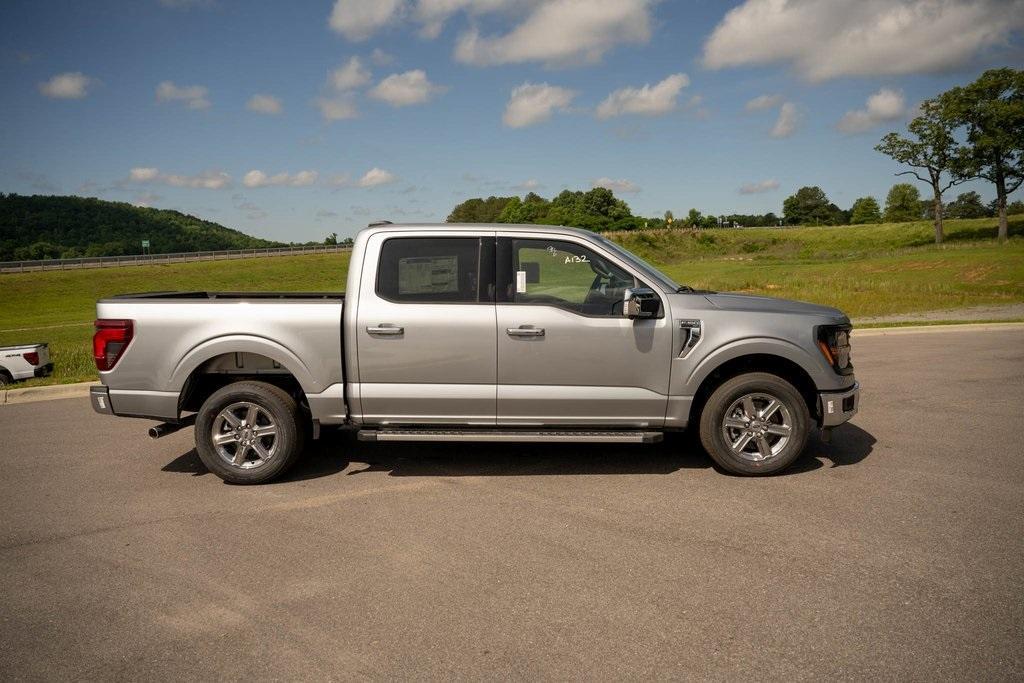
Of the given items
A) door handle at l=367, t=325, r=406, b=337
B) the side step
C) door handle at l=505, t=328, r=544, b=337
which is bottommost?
the side step

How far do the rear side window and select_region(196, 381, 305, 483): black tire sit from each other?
1191 millimetres

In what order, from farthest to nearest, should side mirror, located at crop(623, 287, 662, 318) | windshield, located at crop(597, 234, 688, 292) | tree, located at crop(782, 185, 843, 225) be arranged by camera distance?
tree, located at crop(782, 185, 843, 225)
windshield, located at crop(597, 234, 688, 292)
side mirror, located at crop(623, 287, 662, 318)

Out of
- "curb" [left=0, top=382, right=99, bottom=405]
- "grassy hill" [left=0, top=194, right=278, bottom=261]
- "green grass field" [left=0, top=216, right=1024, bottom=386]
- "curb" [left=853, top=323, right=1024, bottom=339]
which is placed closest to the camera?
"curb" [left=0, top=382, right=99, bottom=405]

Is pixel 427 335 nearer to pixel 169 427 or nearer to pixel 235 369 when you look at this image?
pixel 235 369

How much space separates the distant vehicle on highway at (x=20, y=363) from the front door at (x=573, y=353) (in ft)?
38.8

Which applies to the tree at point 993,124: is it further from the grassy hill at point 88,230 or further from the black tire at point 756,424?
the grassy hill at point 88,230

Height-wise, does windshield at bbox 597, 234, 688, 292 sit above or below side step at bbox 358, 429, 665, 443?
above

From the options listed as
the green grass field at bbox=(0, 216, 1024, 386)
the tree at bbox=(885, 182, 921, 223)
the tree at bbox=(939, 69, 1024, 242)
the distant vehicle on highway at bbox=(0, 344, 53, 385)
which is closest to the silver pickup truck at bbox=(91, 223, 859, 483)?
the green grass field at bbox=(0, 216, 1024, 386)

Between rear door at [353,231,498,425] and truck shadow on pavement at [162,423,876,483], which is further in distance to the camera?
truck shadow on pavement at [162,423,876,483]

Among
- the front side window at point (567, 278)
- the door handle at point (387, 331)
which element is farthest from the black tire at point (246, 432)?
the front side window at point (567, 278)

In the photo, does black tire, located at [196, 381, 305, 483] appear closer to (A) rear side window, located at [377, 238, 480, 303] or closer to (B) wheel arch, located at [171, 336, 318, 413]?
(B) wheel arch, located at [171, 336, 318, 413]

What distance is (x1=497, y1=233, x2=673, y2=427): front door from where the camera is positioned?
17.9 feet

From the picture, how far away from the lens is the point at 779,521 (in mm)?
4617

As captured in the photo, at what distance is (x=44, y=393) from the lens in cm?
937
